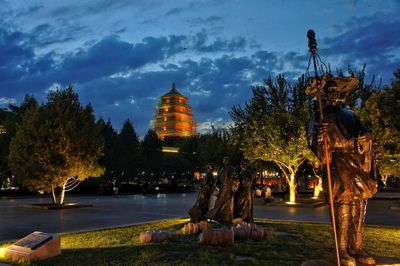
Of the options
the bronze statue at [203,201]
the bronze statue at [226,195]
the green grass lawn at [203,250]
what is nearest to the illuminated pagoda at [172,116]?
the bronze statue at [203,201]

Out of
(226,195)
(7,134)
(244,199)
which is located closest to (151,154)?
(7,134)

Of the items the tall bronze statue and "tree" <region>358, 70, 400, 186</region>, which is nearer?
the tall bronze statue

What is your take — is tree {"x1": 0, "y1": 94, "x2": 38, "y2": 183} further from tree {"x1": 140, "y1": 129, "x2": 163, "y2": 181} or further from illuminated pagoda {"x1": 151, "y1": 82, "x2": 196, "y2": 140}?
illuminated pagoda {"x1": 151, "y1": 82, "x2": 196, "y2": 140}

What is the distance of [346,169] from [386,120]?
60.7ft

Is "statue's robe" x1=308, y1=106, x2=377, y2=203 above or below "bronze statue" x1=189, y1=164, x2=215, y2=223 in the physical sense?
above

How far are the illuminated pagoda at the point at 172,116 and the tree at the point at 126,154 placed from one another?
269 feet

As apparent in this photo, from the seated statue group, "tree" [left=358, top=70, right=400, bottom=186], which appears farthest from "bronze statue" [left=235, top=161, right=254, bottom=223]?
"tree" [left=358, top=70, right=400, bottom=186]

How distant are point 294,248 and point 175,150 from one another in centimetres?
9513

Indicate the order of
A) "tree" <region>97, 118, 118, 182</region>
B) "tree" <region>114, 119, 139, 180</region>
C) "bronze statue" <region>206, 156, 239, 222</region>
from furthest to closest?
"tree" <region>114, 119, 139, 180</region>, "tree" <region>97, 118, 118, 182</region>, "bronze statue" <region>206, 156, 239, 222</region>

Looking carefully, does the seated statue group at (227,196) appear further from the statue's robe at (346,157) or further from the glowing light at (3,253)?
the statue's robe at (346,157)

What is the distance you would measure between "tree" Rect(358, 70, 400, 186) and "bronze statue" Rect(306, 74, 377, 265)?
17.3 meters

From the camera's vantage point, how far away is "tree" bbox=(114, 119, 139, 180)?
173 feet

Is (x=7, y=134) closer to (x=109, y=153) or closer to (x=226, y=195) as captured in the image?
(x=109, y=153)

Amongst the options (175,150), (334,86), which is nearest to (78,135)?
(334,86)
